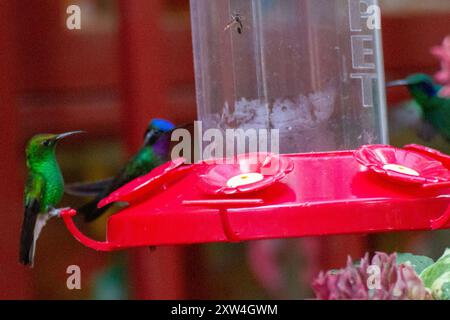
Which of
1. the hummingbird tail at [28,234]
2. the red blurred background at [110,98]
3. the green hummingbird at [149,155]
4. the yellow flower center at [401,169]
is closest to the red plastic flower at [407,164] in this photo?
the yellow flower center at [401,169]

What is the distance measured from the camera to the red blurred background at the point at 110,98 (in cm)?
395

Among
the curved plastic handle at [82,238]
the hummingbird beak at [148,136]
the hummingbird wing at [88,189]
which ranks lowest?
the hummingbird wing at [88,189]

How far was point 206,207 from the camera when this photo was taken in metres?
1.62

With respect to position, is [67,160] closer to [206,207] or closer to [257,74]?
[257,74]

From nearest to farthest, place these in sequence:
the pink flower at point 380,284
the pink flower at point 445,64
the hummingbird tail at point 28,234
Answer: the pink flower at point 380,284 < the hummingbird tail at point 28,234 < the pink flower at point 445,64

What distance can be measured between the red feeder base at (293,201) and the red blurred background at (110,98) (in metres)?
2.14

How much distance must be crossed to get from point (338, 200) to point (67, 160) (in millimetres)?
2847

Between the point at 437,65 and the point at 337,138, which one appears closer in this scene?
the point at 337,138

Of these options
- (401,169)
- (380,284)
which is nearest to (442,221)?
(401,169)

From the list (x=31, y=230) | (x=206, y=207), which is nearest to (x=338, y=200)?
(x=206, y=207)

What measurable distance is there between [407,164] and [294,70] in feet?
1.04

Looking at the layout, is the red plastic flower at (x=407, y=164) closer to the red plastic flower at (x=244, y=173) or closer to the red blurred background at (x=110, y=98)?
the red plastic flower at (x=244, y=173)

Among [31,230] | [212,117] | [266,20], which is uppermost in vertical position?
[266,20]

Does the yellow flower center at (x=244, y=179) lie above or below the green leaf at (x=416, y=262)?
above
